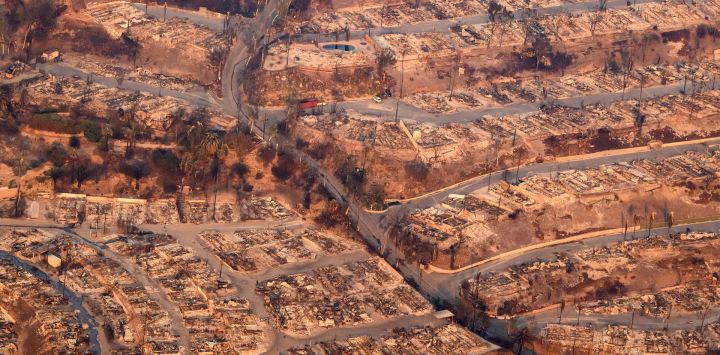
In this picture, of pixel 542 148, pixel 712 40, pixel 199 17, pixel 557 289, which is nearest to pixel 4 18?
pixel 199 17

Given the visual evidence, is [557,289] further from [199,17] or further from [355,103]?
[199,17]

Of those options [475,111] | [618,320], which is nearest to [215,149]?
[475,111]

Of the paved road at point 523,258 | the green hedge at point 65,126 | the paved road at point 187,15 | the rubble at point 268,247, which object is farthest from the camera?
the paved road at point 187,15

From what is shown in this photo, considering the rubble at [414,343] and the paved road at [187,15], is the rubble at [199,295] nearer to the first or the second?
the rubble at [414,343]

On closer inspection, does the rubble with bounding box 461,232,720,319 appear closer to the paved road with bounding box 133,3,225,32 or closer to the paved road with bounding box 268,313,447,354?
the paved road with bounding box 268,313,447,354

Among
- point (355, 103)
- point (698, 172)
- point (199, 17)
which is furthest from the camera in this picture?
point (199, 17)

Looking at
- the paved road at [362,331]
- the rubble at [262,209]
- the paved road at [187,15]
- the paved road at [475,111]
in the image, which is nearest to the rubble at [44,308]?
the paved road at [362,331]

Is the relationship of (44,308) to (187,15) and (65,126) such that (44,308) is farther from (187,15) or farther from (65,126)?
(187,15)
